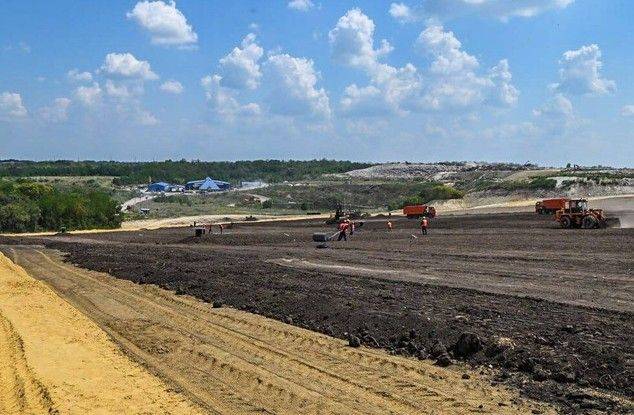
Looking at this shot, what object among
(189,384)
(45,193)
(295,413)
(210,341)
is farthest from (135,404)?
(45,193)

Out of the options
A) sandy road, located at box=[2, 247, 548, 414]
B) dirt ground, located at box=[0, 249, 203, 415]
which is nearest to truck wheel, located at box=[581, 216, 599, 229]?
sandy road, located at box=[2, 247, 548, 414]

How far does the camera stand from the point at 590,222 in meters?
46.5

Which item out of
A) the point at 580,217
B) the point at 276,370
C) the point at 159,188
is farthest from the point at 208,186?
the point at 276,370

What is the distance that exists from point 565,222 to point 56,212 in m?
62.5

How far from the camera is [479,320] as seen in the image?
51.1 ft

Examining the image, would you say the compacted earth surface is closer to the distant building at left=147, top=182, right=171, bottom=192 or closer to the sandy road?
the sandy road

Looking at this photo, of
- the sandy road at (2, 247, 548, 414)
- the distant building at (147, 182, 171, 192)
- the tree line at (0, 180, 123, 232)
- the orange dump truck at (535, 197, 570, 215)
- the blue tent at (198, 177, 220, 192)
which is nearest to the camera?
the sandy road at (2, 247, 548, 414)

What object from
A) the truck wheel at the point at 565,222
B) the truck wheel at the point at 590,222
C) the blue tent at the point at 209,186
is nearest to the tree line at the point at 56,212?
the truck wheel at the point at 565,222

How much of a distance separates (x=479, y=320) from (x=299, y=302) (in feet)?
18.0

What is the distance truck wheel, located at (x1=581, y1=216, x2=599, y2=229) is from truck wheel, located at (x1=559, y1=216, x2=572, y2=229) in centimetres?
117

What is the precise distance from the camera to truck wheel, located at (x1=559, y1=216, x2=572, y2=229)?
156ft

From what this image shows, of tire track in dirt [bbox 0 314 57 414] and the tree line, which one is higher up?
tire track in dirt [bbox 0 314 57 414]

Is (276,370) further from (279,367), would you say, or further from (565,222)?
(565,222)

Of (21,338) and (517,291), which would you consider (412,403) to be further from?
(517,291)
